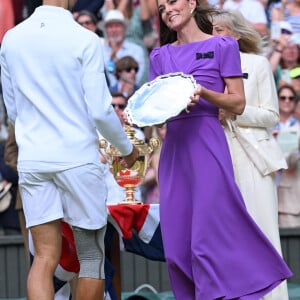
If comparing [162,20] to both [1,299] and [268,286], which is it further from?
[1,299]

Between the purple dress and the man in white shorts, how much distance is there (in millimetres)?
434

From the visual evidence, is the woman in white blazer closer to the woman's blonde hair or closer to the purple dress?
the woman's blonde hair

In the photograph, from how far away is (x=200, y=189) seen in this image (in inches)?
254

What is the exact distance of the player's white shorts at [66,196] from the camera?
616 cm

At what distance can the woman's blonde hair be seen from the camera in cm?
742

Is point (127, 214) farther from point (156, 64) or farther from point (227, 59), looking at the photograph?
point (227, 59)

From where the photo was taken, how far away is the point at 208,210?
6418 mm

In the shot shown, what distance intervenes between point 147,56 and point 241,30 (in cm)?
406

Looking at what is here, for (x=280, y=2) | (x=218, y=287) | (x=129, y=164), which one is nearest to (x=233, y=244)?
(x=218, y=287)

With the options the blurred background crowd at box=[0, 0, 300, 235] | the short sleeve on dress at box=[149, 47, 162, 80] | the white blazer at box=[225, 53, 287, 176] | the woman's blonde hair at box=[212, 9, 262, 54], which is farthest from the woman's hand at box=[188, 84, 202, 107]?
the blurred background crowd at box=[0, 0, 300, 235]

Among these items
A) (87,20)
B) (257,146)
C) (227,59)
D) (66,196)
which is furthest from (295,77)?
(66,196)

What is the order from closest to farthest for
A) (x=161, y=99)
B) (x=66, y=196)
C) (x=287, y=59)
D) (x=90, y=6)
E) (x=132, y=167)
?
1. (x=66, y=196)
2. (x=161, y=99)
3. (x=132, y=167)
4. (x=287, y=59)
5. (x=90, y=6)

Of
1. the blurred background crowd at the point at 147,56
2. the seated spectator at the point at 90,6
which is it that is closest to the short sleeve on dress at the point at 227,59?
the blurred background crowd at the point at 147,56

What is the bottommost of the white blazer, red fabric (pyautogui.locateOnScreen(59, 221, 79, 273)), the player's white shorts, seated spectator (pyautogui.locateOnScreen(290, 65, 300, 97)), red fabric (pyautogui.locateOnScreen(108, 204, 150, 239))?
red fabric (pyautogui.locateOnScreen(59, 221, 79, 273))
